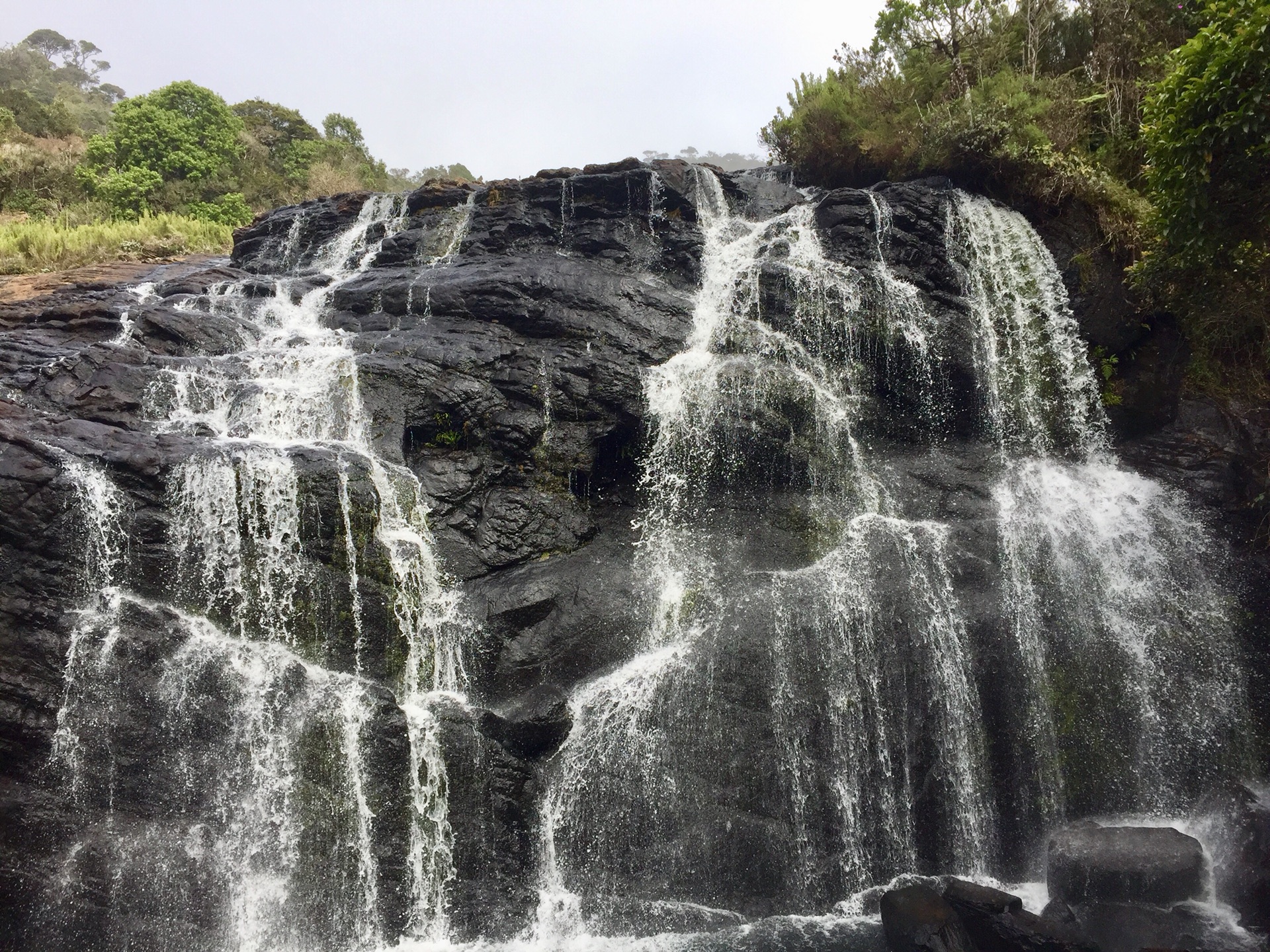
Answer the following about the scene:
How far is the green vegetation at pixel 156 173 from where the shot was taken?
1906 centimetres

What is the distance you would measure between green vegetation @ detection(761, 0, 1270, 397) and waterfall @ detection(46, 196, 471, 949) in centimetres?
1150

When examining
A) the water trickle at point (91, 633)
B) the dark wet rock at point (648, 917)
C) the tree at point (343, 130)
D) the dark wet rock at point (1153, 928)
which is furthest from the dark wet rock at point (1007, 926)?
the tree at point (343, 130)

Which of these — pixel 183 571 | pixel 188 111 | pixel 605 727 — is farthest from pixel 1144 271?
pixel 188 111

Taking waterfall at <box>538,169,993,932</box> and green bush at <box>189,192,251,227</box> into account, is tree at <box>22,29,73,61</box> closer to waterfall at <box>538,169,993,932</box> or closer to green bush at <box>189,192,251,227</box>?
green bush at <box>189,192,251,227</box>

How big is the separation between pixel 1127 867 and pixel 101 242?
22.8 meters

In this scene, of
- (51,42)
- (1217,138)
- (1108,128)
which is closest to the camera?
(1217,138)

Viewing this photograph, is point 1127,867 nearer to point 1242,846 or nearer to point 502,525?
point 1242,846

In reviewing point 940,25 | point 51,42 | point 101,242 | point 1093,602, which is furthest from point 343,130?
point 51,42

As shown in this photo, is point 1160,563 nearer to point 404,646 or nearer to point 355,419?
point 404,646

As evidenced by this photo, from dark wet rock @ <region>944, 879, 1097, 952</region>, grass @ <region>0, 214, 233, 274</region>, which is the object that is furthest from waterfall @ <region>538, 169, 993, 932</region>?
grass @ <region>0, 214, 233, 274</region>

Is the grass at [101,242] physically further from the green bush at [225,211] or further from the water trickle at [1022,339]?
the water trickle at [1022,339]

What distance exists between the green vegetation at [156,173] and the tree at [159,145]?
3cm

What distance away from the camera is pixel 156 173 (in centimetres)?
2414

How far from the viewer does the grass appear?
1709 cm
